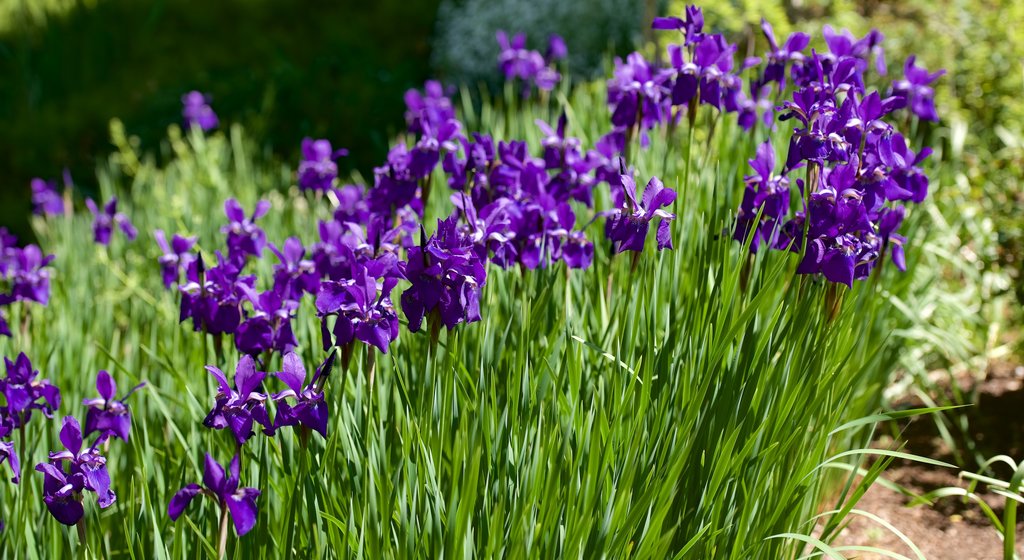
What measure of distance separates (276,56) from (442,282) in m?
6.20

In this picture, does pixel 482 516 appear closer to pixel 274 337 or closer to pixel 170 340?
pixel 274 337

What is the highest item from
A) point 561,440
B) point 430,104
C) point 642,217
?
point 430,104

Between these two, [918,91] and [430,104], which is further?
[430,104]

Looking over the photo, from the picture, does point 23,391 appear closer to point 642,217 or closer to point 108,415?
point 108,415

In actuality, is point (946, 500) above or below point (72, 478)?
below

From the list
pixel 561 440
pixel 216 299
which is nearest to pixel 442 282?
pixel 561 440

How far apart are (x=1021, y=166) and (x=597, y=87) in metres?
1.81

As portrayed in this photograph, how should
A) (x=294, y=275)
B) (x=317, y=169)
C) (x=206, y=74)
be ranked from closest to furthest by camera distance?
1. (x=294, y=275)
2. (x=317, y=169)
3. (x=206, y=74)

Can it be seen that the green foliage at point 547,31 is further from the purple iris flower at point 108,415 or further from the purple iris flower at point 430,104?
the purple iris flower at point 108,415

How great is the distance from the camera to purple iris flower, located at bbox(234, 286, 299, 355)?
2.04 meters

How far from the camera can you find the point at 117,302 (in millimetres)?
3920

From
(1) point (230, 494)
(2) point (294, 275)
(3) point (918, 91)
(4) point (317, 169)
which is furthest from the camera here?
(4) point (317, 169)

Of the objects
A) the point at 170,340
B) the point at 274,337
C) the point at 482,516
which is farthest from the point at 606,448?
the point at 170,340

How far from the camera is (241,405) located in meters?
1.70
